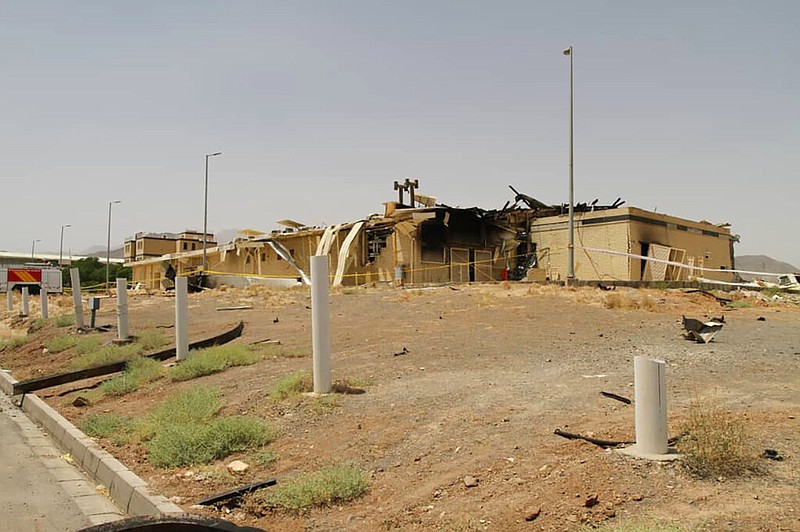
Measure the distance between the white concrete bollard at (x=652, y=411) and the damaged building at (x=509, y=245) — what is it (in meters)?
24.7

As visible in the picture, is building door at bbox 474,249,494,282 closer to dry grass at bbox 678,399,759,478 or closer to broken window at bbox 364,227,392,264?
broken window at bbox 364,227,392,264

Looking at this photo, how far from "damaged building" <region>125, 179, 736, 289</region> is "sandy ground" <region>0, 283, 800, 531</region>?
44.7 ft

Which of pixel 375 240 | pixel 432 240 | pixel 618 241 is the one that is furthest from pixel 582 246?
pixel 375 240

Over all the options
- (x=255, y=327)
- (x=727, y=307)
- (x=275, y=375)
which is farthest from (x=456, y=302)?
(x=275, y=375)

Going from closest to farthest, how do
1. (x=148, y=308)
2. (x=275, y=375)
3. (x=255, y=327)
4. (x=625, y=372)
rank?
1. (x=625, y=372)
2. (x=275, y=375)
3. (x=255, y=327)
4. (x=148, y=308)

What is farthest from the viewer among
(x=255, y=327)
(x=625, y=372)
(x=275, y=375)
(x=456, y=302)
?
(x=456, y=302)

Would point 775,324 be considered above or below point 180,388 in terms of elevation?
above

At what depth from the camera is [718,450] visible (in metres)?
4.71

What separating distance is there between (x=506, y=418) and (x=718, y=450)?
2.45 m

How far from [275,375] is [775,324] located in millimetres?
11638

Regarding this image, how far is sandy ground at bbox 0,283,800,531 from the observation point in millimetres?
4449

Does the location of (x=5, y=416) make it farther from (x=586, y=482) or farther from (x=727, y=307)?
(x=727, y=307)

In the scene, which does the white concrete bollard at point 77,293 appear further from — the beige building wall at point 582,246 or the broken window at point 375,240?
the beige building wall at point 582,246

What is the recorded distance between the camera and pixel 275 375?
35.2 feet
